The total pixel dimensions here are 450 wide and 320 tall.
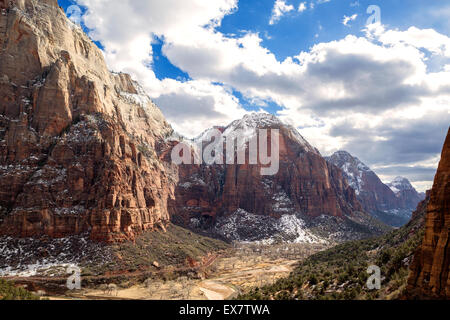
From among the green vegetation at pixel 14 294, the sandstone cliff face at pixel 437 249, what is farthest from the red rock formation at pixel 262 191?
the sandstone cliff face at pixel 437 249

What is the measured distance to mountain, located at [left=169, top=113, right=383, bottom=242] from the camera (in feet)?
469

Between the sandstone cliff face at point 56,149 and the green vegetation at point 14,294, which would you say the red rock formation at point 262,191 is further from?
the green vegetation at point 14,294

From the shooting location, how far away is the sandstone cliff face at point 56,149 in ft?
233

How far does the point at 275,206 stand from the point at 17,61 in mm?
133807

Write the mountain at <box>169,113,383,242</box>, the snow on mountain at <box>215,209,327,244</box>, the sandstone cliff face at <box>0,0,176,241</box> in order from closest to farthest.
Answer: the sandstone cliff face at <box>0,0,176,241</box>, the snow on mountain at <box>215,209,327,244</box>, the mountain at <box>169,113,383,242</box>

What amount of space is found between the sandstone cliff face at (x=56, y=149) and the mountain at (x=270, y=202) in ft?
183

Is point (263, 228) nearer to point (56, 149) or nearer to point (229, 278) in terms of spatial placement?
point (229, 278)

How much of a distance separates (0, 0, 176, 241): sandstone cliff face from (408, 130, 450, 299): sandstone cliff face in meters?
69.7

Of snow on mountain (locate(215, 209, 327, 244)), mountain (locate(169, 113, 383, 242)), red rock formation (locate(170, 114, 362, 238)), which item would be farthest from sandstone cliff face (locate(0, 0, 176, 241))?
red rock formation (locate(170, 114, 362, 238))

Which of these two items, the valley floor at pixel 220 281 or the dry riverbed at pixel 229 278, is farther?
the dry riverbed at pixel 229 278

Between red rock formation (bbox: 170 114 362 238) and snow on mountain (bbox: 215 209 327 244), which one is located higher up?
red rock formation (bbox: 170 114 362 238)

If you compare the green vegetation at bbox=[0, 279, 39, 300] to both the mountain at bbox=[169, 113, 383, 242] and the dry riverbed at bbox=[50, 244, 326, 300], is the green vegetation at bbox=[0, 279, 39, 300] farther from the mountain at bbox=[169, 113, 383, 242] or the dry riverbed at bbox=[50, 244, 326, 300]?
the mountain at bbox=[169, 113, 383, 242]

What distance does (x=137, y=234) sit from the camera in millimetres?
82125

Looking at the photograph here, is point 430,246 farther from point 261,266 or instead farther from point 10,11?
point 10,11
